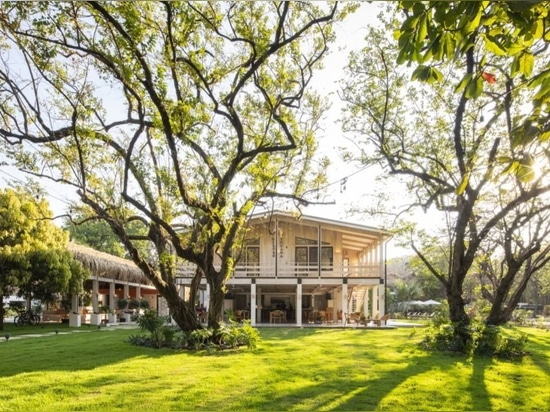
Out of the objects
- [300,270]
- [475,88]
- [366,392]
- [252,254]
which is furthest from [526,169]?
[252,254]

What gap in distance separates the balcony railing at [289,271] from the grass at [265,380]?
35.1ft

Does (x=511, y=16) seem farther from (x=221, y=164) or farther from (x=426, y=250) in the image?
(x=426, y=250)

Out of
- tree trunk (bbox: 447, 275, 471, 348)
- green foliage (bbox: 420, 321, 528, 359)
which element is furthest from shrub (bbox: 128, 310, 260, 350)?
tree trunk (bbox: 447, 275, 471, 348)

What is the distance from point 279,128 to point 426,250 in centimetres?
925

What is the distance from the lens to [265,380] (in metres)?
7.87

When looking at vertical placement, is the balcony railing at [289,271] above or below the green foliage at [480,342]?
above

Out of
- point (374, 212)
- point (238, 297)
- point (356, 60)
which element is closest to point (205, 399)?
point (356, 60)

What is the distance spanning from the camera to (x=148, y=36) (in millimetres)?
8828

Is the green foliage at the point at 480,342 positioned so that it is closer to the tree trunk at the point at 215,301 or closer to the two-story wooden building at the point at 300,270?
the tree trunk at the point at 215,301

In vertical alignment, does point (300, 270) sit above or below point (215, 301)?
above

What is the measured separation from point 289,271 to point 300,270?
0.79m

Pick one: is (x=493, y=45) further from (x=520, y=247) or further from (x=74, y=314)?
(x=74, y=314)

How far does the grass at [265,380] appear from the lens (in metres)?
6.44

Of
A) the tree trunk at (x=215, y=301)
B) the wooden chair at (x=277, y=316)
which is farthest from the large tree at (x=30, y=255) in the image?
the wooden chair at (x=277, y=316)
